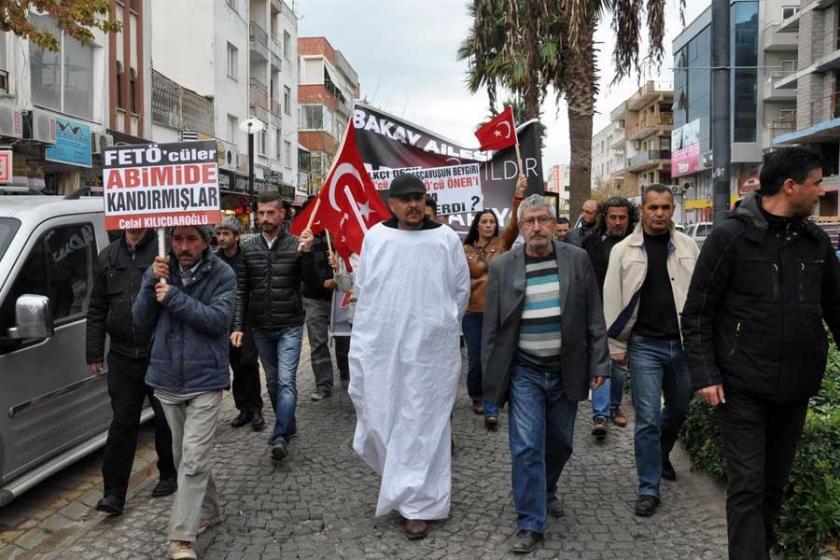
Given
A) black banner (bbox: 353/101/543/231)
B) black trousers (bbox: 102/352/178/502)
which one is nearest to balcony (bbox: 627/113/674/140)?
black banner (bbox: 353/101/543/231)

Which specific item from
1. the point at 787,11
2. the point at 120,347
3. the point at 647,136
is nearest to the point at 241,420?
the point at 120,347

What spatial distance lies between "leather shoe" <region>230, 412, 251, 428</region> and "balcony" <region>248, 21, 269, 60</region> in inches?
1251

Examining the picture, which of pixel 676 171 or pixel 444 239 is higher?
pixel 676 171

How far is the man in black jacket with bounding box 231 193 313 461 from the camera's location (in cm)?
587

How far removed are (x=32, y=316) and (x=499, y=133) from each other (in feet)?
15.1

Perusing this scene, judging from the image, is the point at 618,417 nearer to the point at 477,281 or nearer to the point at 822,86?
the point at 477,281

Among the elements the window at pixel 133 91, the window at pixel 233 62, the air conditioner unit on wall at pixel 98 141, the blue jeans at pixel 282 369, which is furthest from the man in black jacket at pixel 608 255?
the window at pixel 233 62

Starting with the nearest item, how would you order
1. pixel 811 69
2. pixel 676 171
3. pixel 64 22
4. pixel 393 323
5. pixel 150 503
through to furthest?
pixel 393 323 < pixel 150 503 < pixel 64 22 < pixel 811 69 < pixel 676 171

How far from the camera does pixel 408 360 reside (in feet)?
14.3

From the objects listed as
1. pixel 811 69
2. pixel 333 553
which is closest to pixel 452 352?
pixel 333 553

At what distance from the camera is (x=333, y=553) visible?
4.11 m

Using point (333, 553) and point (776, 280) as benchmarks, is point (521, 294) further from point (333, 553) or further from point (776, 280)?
point (333, 553)

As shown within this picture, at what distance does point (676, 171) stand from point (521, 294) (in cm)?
5843

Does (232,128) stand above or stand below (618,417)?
above
